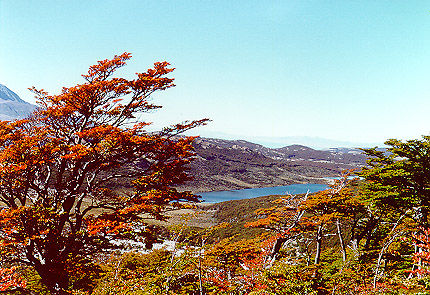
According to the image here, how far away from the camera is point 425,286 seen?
696 centimetres

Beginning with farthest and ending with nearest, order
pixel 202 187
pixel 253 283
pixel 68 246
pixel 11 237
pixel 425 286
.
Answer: pixel 202 187, pixel 68 246, pixel 11 237, pixel 253 283, pixel 425 286

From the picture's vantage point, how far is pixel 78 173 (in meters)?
12.2

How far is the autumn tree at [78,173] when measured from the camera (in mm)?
9781

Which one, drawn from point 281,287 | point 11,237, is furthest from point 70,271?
point 281,287

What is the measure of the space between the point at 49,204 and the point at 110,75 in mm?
7306

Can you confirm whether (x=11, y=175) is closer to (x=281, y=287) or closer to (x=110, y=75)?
(x=110, y=75)

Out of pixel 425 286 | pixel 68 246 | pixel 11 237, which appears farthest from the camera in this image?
pixel 68 246

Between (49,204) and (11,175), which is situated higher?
(11,175)

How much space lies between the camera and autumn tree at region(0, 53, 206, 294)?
32.1 ft

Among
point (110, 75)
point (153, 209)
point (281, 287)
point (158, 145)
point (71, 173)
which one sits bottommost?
point (281, 287)

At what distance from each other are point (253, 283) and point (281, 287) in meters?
1.45

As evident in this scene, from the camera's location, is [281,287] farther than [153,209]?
No

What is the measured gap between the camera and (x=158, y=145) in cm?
1210

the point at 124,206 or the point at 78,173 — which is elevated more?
the point at 78,173
